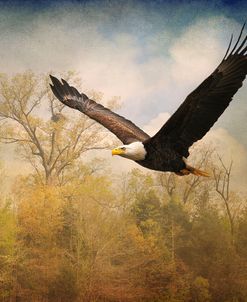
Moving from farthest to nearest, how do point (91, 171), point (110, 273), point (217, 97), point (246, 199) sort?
point (91, 171)
point (246, 199)
point (110, 273)
point (217, 97)

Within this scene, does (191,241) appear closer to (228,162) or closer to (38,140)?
(228,162)

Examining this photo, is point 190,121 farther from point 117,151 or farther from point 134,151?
point 117,151

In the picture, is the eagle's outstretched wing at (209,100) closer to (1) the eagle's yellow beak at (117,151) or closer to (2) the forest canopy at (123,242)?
(1) the eagle's yellow beak at (117,151)

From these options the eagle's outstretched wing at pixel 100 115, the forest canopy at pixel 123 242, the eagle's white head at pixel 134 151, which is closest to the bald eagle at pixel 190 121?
the eagle's white head at pixel 134 151

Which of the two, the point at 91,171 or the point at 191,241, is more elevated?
the point at 91,171

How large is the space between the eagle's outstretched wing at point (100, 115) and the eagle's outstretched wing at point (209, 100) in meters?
0.61

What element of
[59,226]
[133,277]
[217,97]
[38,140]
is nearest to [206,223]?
[133,277]

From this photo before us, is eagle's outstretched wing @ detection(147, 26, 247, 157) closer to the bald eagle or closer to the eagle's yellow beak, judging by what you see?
the bald eagle

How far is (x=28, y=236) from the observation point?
10.5 meters

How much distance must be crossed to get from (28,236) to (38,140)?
3.06 m

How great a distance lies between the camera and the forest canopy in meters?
10.1

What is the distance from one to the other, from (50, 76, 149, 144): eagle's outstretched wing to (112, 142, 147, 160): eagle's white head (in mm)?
553

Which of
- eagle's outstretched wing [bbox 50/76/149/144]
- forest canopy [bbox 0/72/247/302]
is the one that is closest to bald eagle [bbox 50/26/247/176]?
eagle's outstretched wing [bbox 50/76/149/144]

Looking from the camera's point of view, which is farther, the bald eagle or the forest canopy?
the forest canopy
